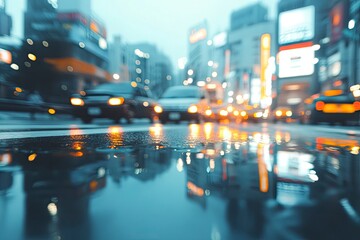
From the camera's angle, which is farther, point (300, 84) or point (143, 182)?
point (300, 84)

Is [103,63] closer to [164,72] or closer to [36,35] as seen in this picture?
[36,35]

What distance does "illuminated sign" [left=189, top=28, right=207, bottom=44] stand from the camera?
70713 millimetres

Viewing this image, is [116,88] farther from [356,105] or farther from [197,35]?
[197,35]

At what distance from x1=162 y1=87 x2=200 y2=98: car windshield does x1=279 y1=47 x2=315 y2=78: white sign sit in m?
26.5

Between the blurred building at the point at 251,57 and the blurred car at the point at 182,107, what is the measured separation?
33.4 meters

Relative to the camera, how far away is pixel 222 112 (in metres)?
11.4

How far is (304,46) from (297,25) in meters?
2.81

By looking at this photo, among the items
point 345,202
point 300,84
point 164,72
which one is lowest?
point 345,202

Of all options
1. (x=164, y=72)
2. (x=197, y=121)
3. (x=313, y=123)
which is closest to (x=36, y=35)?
(x=197, y=121)

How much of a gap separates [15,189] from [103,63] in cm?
3297

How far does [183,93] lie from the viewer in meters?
8.75

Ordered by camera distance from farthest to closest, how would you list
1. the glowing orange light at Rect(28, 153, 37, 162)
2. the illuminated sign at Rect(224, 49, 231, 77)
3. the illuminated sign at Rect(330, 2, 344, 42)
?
the illuminated sign at Rect(224, 49, 231, 77), the illuminated sign at Rect(330, 2, 344, 42), the glowing orange light at Rect(28, 153, 37, 162)

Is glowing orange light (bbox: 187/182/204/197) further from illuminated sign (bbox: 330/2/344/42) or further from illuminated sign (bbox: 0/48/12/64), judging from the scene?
illuminated sign (bbox: 330/2/344/42)

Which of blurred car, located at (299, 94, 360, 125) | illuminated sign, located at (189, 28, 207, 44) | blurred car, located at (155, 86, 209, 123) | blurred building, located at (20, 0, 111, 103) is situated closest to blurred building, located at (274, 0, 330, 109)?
blurred car, located at (299, 94, 360, 125)
